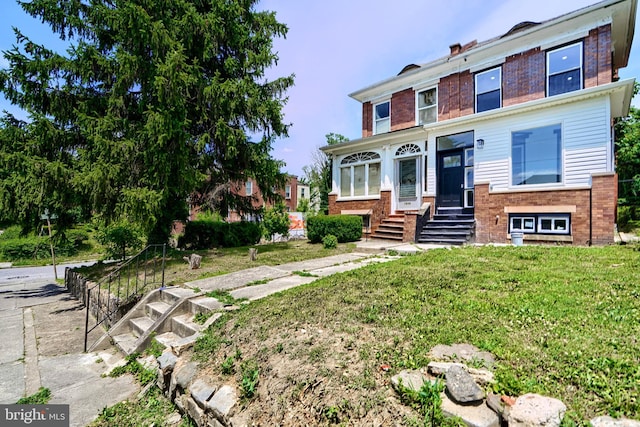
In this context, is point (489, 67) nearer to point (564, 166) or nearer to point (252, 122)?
point (564, 166)

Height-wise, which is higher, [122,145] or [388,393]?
[122,145]

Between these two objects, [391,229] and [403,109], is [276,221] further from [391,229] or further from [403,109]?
[403,109]

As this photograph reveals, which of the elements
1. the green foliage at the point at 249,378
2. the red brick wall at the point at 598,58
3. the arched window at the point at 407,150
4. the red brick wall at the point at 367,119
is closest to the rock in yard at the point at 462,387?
the green foliage at the point at 249,378

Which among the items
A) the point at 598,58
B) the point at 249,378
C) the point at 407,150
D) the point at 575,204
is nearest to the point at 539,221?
the point at 575,204

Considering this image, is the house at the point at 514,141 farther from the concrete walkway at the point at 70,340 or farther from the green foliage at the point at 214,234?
the green foliage at the point at 214,234

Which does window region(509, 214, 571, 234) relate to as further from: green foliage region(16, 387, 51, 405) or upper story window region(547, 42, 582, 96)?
green foliage region(16, 387, 51, 405)

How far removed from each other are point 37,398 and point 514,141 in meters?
12.5

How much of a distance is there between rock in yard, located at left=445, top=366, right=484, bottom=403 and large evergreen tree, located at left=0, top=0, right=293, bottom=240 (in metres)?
7.94

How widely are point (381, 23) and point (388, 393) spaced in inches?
435

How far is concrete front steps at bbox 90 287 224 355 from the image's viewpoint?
450 cm

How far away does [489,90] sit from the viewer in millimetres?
11406

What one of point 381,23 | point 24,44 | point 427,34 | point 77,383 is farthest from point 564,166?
point 24,44

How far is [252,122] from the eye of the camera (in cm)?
1020

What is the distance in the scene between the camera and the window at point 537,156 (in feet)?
30.4
